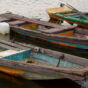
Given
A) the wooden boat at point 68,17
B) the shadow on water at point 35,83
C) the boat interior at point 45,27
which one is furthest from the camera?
the wooden boat at point 68,17

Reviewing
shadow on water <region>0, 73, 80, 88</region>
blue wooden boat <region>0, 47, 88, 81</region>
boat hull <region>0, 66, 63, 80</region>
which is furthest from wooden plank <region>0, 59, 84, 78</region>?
shadow on water <region>0, 73, 80, 88</region>

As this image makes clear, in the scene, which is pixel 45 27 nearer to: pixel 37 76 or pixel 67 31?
pixel 67 31

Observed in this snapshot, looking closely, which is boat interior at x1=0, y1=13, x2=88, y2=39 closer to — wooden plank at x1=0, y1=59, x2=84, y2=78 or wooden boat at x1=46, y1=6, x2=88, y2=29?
wooden boat at x1=46, y1=6, x2=88, y2=29

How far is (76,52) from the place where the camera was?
34.5 feet

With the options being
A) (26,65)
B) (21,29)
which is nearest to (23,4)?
(21,29)

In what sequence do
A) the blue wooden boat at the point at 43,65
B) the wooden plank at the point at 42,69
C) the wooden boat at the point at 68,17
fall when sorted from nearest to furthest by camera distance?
1. the wooden plank at the point at 42,69
2. the blue wooden boat at the point at 43,65
3. the wooden boat at the point at 68,17

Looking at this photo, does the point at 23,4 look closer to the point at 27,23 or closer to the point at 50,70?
the point at 27,23

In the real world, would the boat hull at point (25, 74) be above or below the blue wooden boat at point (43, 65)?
below

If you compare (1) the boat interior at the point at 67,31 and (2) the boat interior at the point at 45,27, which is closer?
(1) the boat interior at the point at 67,31

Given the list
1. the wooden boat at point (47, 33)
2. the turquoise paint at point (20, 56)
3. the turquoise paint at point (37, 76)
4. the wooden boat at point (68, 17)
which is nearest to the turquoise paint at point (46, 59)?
the turquoise paint at point (20, 56)

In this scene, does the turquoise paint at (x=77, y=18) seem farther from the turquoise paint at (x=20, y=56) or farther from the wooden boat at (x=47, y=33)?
the turquoise paint at (x=20, y=56)

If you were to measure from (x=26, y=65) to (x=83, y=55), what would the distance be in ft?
13.4

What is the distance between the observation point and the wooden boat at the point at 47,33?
10.1 meters

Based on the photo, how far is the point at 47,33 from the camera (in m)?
10.5
